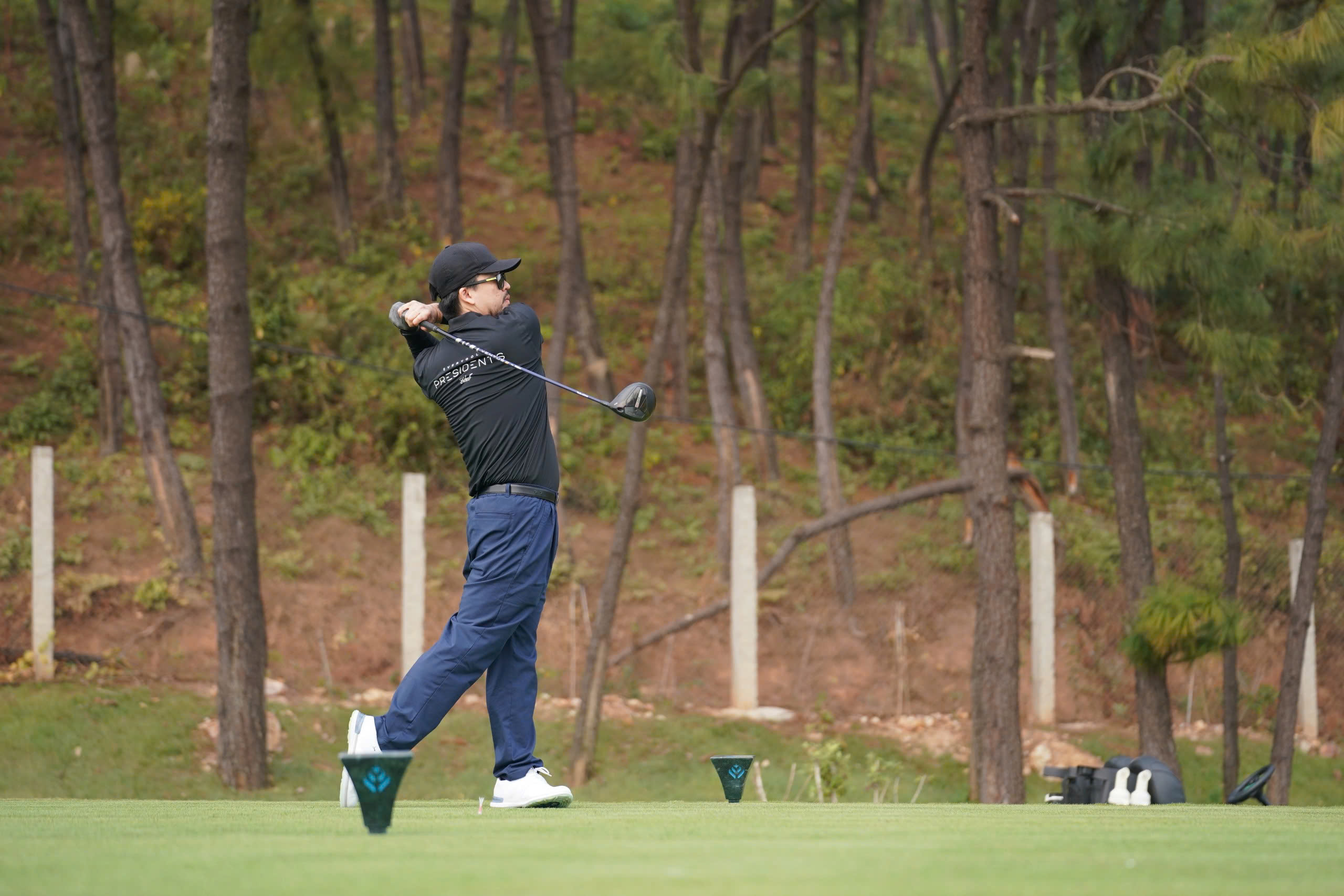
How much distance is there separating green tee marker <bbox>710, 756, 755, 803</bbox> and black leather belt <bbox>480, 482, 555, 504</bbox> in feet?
4.00

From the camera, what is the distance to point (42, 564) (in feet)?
38.7

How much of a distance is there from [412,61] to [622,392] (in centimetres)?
2374

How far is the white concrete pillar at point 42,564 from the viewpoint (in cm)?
1178

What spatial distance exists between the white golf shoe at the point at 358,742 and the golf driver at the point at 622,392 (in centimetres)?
145

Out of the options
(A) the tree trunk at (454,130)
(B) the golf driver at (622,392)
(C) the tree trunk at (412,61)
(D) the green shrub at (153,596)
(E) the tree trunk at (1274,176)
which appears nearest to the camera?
(B) the golf driver at (622,392)

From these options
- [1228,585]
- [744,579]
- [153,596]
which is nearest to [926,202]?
[744,579]

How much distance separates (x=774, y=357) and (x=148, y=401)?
9862mm

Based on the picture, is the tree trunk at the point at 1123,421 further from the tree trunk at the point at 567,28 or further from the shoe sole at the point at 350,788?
the tree trunk at the point at 567,28

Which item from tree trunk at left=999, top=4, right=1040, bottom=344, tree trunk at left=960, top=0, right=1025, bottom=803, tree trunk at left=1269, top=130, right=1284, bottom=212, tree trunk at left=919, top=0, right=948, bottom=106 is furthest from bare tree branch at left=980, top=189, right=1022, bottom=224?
tree trunk at left=919, top=0, right=948, bottom=106

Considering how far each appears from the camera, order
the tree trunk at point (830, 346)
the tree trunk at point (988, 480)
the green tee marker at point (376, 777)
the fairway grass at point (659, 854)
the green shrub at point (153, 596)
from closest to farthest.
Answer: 1. the fairway grass at point (659, 854)
2. the green tee marker at point (376, 777)
3. the tree trunk at point (988, 480)
4. the green shrub at point (153, 596)
5. the tree trunk at point (830, 346)

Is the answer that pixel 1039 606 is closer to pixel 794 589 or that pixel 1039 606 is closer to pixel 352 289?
pixel 794 589

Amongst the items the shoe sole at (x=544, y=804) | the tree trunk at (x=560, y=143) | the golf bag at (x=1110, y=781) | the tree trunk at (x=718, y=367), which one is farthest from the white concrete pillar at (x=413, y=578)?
the shoe sole at (x=544, y=804)

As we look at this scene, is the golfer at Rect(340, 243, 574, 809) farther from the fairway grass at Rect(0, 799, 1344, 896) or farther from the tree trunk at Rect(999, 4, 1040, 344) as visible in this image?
the tree trunk at Rect(999, 4, 1040, 344)

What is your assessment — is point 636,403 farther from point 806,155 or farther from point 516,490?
point 806,155
